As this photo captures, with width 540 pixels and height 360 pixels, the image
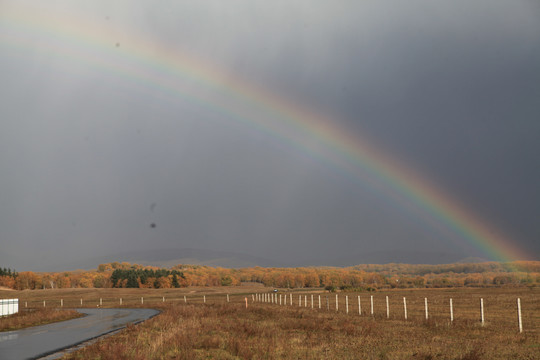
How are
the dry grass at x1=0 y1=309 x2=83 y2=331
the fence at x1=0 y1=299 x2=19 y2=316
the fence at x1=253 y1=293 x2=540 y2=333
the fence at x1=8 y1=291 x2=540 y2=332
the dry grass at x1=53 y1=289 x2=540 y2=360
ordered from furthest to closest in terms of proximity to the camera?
the fence at x1=0 y1=299 x2=19 y2=316 < the dry grass at x1=0 y1=309 x2=83 y2=331 < the fence at x1=8 y1=291 x2=540 y2=332 < the fence at x1=253 y1=293 x2=540 y2=333 < the dry grass at x1=53 y1=289 x2=540 y2=360


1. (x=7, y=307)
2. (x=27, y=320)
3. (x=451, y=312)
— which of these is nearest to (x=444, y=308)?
(x=451, y=312)

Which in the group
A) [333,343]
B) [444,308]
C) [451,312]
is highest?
[333,343]

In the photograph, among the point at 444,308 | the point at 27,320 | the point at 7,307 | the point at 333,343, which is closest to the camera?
the point at 333,343

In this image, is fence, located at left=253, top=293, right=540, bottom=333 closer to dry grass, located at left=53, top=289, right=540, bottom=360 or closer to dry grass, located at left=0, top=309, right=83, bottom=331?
dry grass, located at left=53, top=289, right=540, bottom=360

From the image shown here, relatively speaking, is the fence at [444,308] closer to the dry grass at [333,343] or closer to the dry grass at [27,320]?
the dry grass at [333,343]

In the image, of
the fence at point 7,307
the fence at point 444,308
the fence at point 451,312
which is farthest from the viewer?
the fence at point 7,307

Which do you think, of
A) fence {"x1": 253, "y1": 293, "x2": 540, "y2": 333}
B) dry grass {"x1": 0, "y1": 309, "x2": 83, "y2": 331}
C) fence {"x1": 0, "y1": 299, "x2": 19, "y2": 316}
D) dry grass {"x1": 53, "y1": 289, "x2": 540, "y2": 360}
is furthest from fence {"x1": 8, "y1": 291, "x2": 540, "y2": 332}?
fence {"x1": 0, "y1": 299, "x2": 19, "y2": 316}

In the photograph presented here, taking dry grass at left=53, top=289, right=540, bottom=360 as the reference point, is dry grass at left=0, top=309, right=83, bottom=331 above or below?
below

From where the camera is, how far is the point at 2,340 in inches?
931

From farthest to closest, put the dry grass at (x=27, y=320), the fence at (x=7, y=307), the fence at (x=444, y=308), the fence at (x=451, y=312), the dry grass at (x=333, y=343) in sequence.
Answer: the fence at (x=7, y=307), the dry grass at (x=27, y=320), the fence at (x=444, y=308), the fence at (x=451, y=312), the dry grass at (x=333, y=343)

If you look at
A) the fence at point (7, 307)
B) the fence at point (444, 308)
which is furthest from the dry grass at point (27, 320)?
the fence at point (444, 308)

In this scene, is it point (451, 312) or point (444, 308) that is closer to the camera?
point (451, 312)

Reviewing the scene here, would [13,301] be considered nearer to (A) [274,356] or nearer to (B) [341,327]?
(B) [341,327]

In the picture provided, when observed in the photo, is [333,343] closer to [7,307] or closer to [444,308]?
[444,308]
